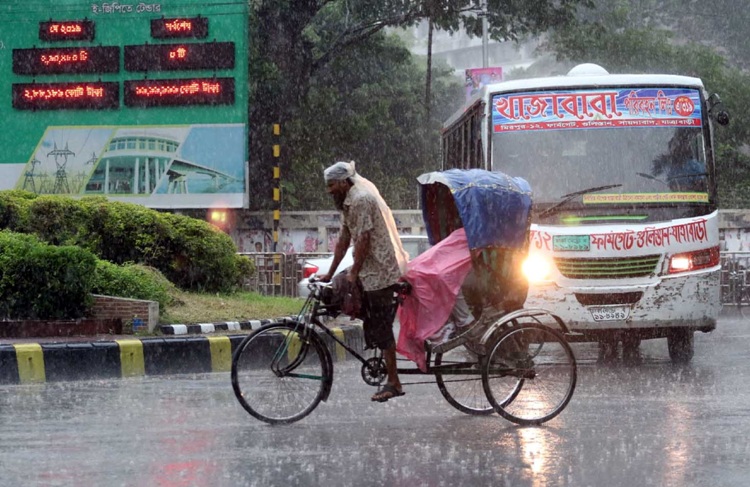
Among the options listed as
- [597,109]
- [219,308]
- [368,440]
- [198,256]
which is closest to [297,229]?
[198,256]

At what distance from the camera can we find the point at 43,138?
2423 centimetres

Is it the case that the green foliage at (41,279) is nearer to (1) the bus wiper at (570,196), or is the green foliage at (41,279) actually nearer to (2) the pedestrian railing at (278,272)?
(1) the bus wiper at (570,196)

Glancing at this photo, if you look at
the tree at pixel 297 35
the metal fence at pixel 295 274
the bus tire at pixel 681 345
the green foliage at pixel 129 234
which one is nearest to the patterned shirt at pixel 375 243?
the bus tire at pixel 681 345

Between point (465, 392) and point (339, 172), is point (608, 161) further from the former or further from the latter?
point (339, 172)

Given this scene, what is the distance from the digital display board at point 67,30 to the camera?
24.0 meters

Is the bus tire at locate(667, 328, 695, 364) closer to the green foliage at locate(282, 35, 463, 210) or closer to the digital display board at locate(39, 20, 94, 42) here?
the digital display board at locate(39, 20, 94, 42)

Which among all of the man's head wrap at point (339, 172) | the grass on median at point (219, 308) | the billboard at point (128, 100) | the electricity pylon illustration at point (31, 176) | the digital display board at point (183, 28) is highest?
the digital display board at point (183, 28)

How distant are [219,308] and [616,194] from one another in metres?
5.16

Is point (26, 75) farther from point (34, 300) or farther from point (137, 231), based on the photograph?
point (34, 300)

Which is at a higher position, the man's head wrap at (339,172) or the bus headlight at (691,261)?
the man's head wrap at (339,172)

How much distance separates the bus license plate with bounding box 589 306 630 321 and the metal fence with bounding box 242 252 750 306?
36.6 feet

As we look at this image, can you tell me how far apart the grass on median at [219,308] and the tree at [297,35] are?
1226 cm

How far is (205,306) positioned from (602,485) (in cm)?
951

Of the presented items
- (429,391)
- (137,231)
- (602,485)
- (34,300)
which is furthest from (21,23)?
(602,485)
